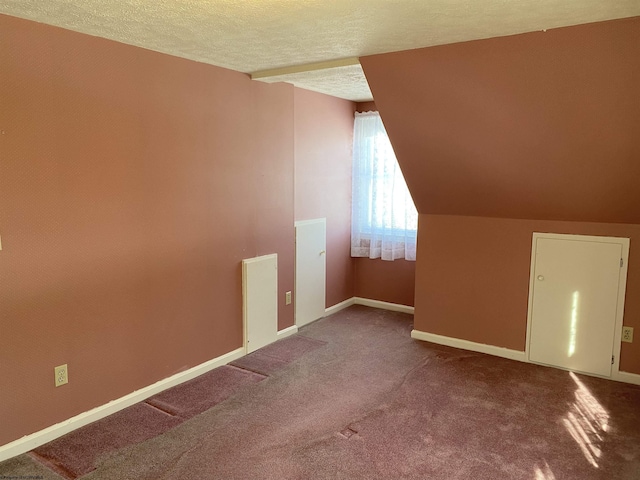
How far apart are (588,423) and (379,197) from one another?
278 cm

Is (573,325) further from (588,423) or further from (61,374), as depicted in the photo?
(61,374)

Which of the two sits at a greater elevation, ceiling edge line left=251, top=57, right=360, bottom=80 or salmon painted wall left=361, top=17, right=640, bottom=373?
ceiling edge line left=251, top=57, right=360, bottom=80

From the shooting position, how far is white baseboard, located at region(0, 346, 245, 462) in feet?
8.16

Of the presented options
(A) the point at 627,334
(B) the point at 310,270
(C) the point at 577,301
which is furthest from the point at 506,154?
(B) the point at 310,270

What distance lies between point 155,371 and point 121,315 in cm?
50

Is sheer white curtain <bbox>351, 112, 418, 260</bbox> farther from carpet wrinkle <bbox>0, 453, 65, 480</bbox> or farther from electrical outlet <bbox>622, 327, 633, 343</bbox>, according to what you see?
carpet wrinkle <bbox>0, 453, 65, 480</bbox>

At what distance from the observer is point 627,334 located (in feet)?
11.2

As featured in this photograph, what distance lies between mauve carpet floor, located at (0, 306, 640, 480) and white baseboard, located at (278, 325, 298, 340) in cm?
38

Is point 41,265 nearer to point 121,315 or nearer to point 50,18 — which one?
point 121,315

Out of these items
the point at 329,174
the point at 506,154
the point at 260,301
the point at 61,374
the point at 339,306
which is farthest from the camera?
the point at 339,306

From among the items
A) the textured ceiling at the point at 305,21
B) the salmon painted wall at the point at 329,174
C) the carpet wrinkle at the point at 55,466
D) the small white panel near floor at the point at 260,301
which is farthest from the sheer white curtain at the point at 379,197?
the carpet wrinkle at the point at 55,466

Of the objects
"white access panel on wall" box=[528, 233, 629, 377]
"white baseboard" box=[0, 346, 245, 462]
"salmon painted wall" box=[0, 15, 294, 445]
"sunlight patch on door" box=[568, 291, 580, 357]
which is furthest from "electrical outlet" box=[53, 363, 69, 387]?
"sunlight patch on door" box=[568, 291, 580, 357]

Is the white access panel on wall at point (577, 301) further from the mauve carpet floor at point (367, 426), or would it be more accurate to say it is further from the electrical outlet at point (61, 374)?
Result: the electrical outlet at point (61, 374)

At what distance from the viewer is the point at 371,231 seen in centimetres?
510
